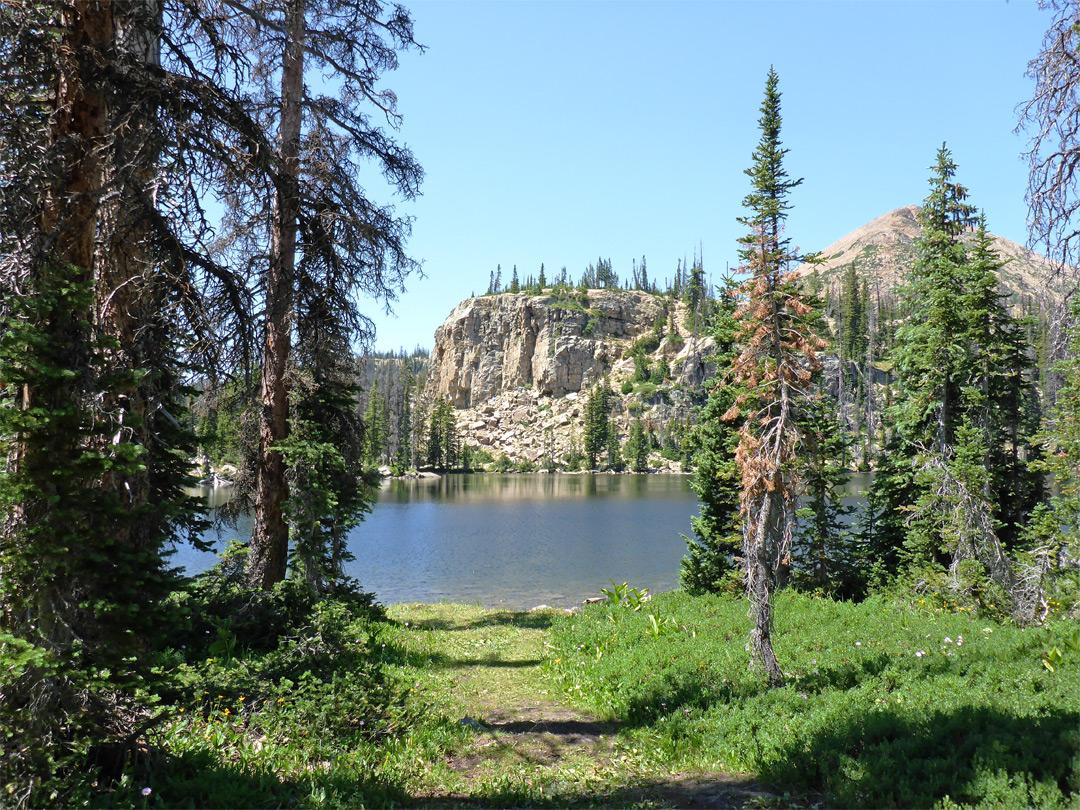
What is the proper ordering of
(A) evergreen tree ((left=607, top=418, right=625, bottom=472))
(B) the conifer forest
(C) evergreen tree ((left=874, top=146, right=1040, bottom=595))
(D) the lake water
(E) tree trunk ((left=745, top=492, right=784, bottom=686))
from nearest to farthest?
(B) the conifer forest → (E) tree trunk ((left=745, top=492, right=784, bottom=686)) → (C) evergreen tree ((left=874, top=146, right=1040, bottom=595)) → (D) the lake water → (A) evergreen tree ((left=607, top=418, right=625, bottom=472))

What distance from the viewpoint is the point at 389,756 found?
631 centimetres

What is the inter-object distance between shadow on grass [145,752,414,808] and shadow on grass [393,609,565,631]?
761 centimetres

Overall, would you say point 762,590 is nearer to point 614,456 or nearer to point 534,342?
point 614,456

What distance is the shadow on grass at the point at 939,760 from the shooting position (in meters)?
4.72

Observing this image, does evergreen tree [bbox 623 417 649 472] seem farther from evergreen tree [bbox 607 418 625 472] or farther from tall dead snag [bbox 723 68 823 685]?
tall dead snag [bbox 723 68 823 685]

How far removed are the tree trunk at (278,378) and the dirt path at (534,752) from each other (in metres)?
2.96

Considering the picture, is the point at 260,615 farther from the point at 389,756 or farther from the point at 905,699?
the point at 905,699

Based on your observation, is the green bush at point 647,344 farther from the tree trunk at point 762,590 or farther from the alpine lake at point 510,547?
the tree trunk at point 762,590

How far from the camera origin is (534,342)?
514 ft

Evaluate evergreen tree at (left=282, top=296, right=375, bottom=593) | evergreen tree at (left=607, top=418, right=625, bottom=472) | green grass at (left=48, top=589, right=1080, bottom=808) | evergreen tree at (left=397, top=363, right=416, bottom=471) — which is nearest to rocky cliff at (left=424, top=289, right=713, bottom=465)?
evergreen tree at (left=607, top=418, right=625, bottom=472)

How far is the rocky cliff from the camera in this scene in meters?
133

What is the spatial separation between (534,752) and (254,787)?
306 cm

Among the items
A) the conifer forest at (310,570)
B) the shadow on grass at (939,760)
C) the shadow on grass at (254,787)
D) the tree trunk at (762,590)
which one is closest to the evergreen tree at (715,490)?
the conifer forest at (310,570)

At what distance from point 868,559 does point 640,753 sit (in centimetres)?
1525
